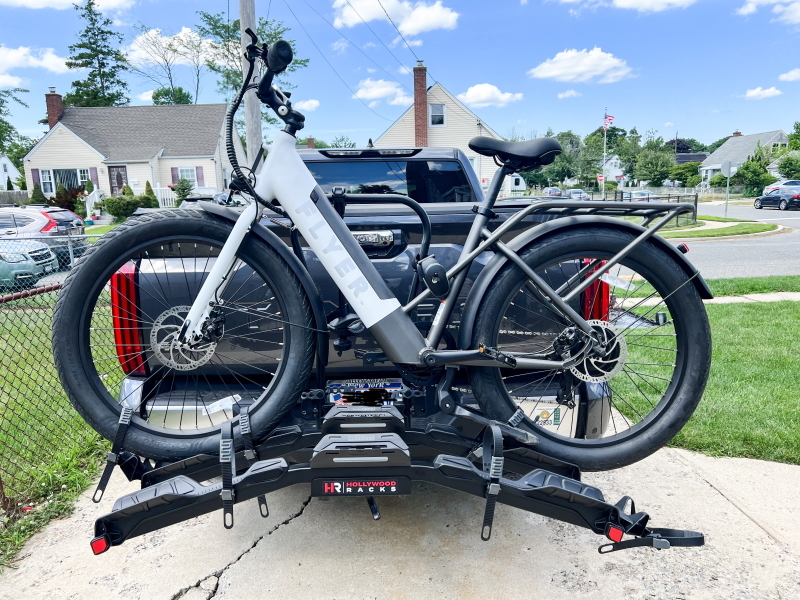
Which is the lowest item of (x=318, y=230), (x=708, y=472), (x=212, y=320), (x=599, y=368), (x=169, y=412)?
(x=708, y=472)

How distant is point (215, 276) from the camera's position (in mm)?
2316

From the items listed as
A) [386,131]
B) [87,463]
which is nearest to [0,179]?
[386,131]

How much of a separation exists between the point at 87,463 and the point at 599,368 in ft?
10.5

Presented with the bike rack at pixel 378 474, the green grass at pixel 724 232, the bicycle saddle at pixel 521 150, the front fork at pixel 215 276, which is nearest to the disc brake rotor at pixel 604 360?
the bike rack at pixel 378 474

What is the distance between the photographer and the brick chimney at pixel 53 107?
35.8m

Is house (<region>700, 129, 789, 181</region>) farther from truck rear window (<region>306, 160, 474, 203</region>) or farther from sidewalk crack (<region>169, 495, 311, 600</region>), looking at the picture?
sidewalk crack (<region>169, 495, 311, 600</region>)

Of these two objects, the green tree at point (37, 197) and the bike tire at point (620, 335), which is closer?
the bike tire at point (620, 335)

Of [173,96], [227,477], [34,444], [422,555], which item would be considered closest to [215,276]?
[227,477]

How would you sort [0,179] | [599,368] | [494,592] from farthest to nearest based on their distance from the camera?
1. [0,179]
2. [599,368]
3. [494,592]

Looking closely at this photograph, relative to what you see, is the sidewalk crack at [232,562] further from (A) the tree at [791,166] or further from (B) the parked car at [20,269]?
(A) the tree at [791,166]

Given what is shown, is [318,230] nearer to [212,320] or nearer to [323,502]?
[212,320]

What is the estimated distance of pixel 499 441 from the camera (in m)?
2.13

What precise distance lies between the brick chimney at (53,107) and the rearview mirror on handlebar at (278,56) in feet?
137

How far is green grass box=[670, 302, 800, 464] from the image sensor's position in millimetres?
3613
